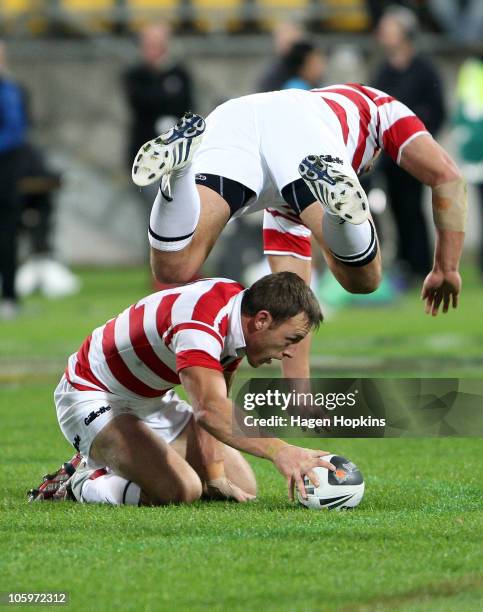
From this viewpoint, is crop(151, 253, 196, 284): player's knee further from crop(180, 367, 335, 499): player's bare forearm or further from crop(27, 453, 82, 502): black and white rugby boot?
crop(180, 367, 335, 499): player's bare forearm

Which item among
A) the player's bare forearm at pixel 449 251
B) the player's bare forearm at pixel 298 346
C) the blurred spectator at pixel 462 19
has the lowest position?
the player's bare forearm at pixel 298 346

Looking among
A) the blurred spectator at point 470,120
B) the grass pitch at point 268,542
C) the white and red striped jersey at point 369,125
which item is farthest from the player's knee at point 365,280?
the blurred spectator at point 470,120

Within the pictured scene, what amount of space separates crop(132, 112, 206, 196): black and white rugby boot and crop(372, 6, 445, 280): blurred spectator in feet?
33.2

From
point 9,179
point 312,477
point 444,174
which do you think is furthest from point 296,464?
point 9,179

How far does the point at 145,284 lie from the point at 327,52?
560cm

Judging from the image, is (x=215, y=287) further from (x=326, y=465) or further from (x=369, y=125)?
(x=369, y=125)

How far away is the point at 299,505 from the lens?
261 inches

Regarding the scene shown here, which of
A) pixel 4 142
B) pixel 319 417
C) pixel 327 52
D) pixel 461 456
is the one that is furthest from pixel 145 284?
pixel 319 417

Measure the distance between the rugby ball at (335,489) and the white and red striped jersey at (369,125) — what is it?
1.93 metres

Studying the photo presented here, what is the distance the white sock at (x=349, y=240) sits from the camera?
7.09 meters

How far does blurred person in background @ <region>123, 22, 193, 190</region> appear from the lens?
18234mm

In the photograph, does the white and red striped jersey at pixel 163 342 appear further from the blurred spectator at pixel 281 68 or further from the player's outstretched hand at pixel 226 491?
the blurred spectator at pixel 281 68

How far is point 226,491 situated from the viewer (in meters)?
6.91

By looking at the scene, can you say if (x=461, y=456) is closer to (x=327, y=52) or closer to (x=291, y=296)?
(x=291, y=296)
